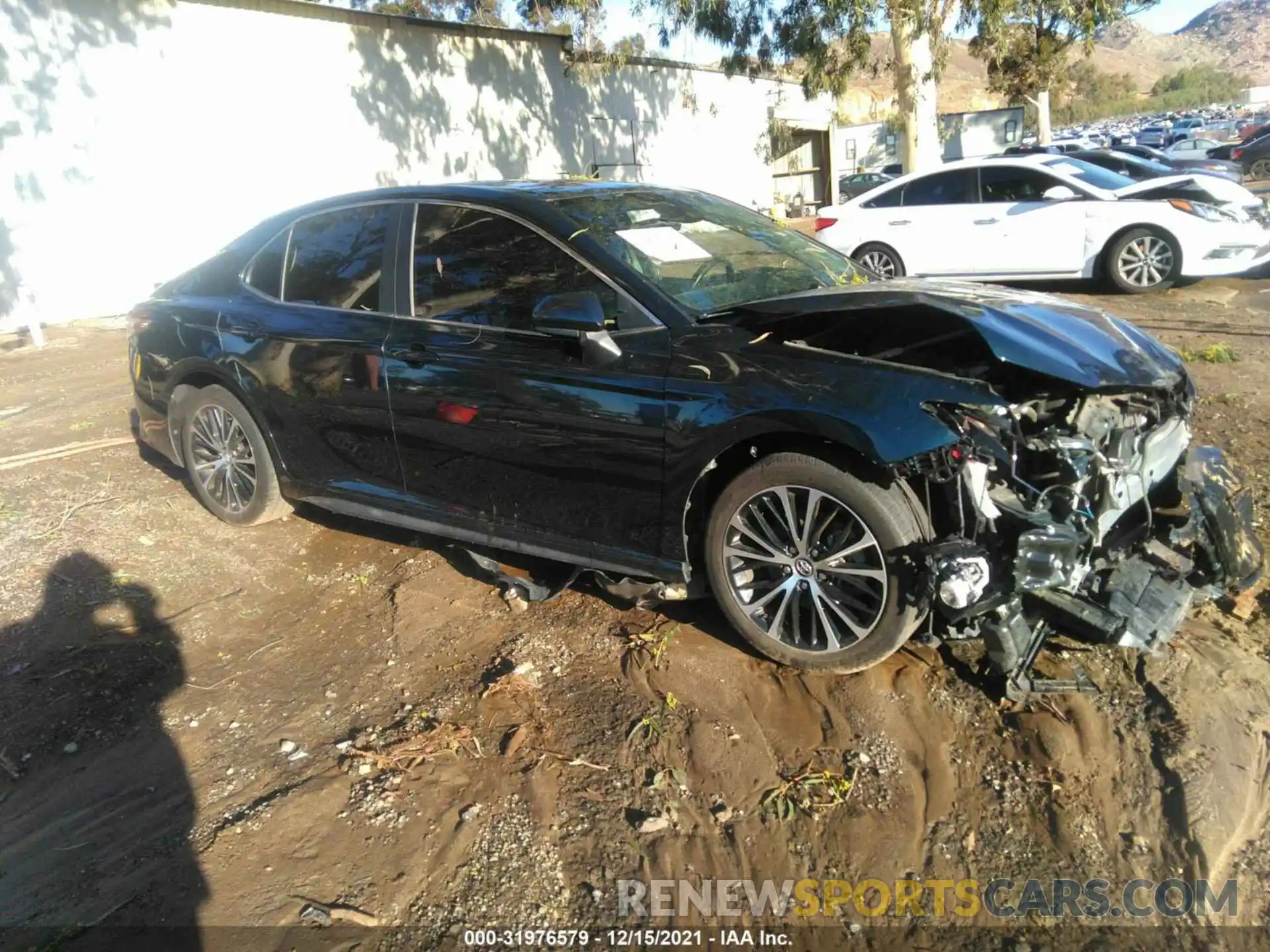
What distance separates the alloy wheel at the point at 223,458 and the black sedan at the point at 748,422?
0.57 meters

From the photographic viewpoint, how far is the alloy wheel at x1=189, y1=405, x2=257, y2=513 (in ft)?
16.3

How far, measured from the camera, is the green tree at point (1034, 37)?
39.6ft

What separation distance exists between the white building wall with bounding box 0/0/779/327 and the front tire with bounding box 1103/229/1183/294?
479 inches

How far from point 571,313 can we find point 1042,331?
173cm

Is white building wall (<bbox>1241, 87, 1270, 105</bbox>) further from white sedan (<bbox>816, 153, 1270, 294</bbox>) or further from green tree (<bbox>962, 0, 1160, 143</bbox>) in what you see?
white sedan (<bbox>816, 153, 1270, 294</bbox>)

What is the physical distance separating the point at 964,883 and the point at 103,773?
9.37 ft

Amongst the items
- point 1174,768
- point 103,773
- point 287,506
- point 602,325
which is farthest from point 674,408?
point 287,506

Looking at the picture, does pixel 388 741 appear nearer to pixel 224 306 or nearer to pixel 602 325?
pixel 602 325

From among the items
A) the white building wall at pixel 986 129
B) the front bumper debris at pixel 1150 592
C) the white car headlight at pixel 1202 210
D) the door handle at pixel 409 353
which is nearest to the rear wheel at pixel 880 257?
the white car headlight at pixel 1202 210

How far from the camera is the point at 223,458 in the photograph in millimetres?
5098

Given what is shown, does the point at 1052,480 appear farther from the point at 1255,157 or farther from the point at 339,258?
the point at 1255,157

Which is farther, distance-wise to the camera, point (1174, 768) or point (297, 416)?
point (297, 416)

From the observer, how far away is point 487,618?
406 centimetres
